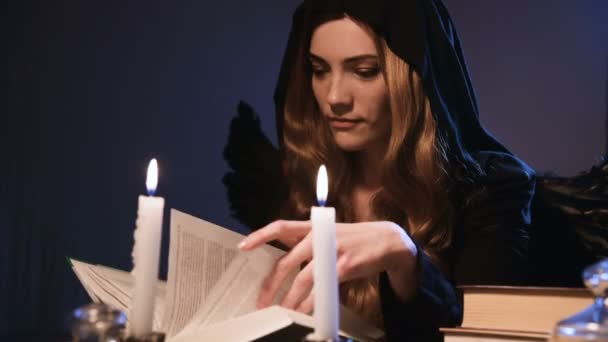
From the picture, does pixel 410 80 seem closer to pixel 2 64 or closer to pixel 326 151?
pixel 326 151

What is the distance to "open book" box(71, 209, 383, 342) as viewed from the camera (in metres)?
0.86

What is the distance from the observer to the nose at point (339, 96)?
4.76 ft

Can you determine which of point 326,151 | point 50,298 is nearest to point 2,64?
point 50,298

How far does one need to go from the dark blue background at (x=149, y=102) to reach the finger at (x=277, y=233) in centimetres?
119

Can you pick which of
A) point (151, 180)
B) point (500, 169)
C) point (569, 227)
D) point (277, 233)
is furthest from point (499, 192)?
point (151, 180)

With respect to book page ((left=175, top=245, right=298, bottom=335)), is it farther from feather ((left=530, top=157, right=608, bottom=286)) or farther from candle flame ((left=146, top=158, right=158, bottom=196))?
feather ((left=530, top=157, right=608, bottom=286))

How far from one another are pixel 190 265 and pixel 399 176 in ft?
2.41

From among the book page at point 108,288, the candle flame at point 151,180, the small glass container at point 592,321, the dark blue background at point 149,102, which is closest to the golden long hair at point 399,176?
the book page at point 108,288

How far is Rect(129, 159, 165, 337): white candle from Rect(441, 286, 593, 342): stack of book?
27 cm

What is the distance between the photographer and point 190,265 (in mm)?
873

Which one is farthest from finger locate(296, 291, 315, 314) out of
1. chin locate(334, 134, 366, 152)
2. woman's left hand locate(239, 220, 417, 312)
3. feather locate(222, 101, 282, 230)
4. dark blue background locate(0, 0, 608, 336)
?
dark blue background locate(0, 0, 608, 336)

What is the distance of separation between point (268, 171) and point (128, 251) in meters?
0.59

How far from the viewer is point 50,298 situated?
1901 millimetres

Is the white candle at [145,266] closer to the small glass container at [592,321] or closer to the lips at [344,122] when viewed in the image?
the small glass container at [592,321]
